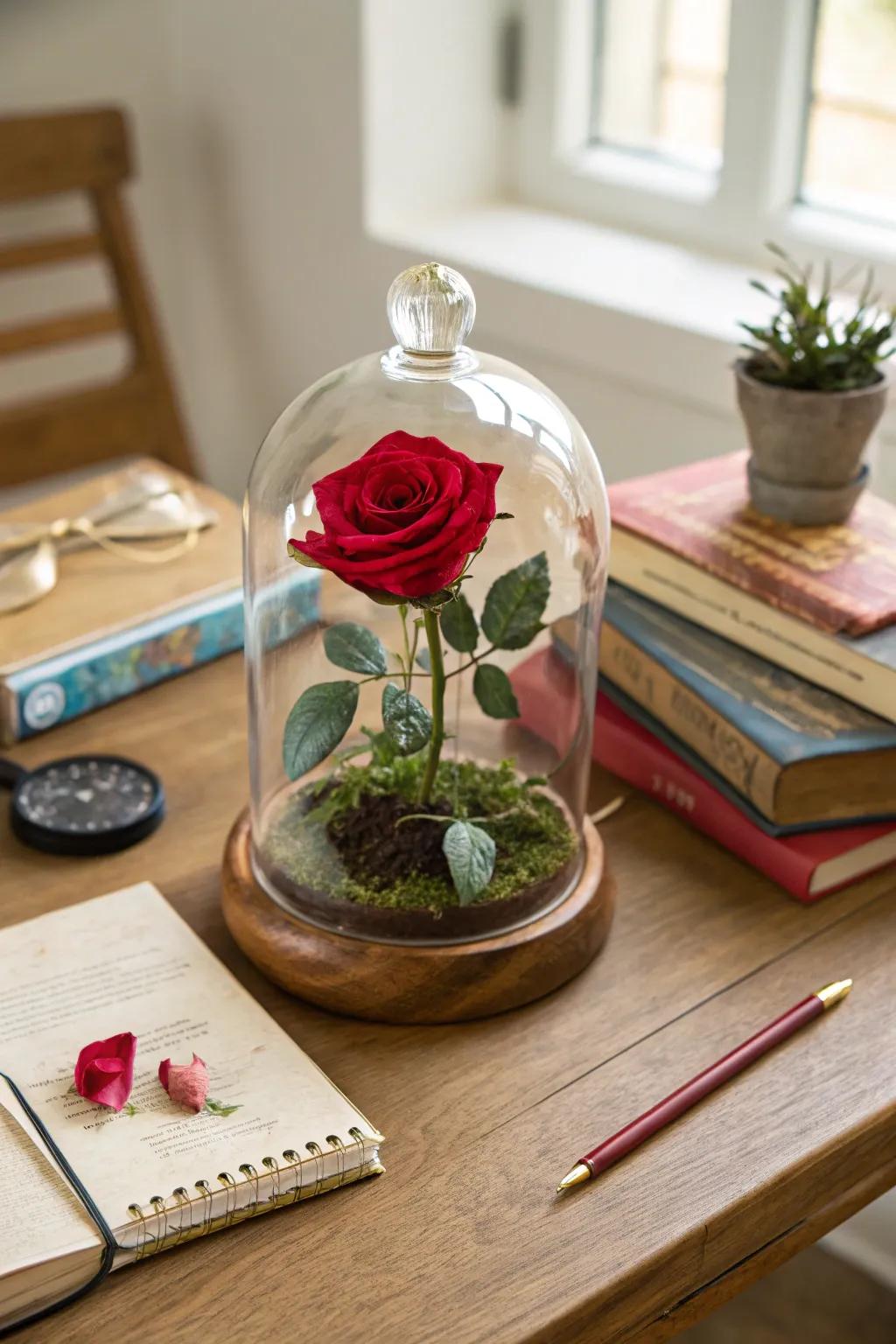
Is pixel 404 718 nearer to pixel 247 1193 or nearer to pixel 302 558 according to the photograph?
pixel 302 558

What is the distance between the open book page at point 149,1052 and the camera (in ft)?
2.18

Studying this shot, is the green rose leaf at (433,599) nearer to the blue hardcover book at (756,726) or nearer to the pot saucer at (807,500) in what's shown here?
the blue hardcover book at (756,726)

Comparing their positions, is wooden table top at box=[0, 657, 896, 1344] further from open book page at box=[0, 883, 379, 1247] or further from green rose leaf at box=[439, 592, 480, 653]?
green rose leaf at box=[439, 592, 480, 653]

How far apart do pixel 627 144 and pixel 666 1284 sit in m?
1.31

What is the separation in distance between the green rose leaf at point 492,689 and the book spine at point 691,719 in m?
0.16

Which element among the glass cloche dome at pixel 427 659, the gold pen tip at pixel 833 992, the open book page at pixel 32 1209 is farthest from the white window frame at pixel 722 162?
the open book page at pixel 32 1209

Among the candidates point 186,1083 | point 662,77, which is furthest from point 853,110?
point 186,1083

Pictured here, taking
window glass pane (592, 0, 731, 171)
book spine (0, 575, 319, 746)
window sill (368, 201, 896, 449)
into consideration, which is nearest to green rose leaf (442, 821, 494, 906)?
book spine (0, 575, 319, 746)

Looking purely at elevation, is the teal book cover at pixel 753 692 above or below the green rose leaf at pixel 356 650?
below

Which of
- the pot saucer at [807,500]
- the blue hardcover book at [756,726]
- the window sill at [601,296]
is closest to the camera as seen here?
the blue hardcover book at [756,726]

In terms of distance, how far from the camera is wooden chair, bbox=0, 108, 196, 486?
5.25ft

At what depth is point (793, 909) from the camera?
2.86 feet

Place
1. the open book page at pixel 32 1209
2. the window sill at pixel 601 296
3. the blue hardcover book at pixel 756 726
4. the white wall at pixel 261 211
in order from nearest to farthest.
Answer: the open book page at pixel 32 1209
the blue hardcover book at pixel 756 726
the window sill at pixel 601 296
the white wall at pixel 261 211

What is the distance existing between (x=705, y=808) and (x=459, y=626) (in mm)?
229
